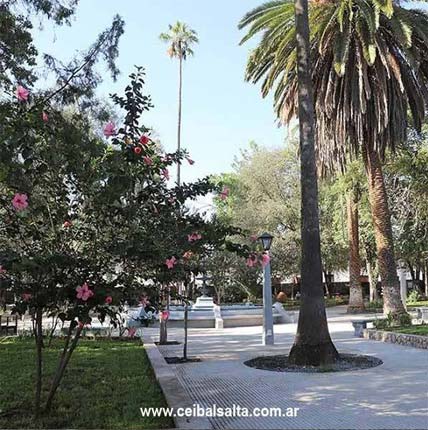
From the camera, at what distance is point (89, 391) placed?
7.44 meters

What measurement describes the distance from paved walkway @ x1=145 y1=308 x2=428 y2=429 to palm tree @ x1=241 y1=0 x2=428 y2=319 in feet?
21.6

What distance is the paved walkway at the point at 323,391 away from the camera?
5844 mm

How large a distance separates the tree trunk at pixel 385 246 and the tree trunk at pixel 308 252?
7.12 meters

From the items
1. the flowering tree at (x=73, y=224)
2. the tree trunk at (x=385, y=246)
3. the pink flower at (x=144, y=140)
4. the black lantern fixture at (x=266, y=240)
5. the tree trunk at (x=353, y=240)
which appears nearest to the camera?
the flowering tree at (x=73, y=224)

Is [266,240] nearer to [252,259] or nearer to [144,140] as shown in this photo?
[252,259]

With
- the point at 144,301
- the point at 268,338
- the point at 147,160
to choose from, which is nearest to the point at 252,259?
the point at 144,301

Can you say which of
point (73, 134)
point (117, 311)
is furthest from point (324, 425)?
point (73, 134)

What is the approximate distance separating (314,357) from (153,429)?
536 centimetres

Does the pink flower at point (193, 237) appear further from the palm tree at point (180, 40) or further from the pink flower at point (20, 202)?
the palm tree at point (180, 40)

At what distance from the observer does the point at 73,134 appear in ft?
18.2

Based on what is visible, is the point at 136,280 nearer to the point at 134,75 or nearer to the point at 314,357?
the point at 134,75

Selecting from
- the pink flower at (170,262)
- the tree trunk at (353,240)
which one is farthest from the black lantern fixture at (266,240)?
the tree trunk at (353,240)

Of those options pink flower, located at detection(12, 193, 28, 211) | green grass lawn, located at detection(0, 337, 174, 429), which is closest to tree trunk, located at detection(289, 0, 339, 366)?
green grass lawn, located at detection(0, 337, 174, 429)

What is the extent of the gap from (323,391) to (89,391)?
10.4 feet
